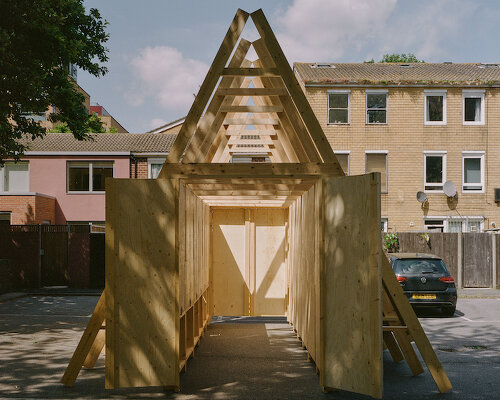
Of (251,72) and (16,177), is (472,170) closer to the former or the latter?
(251,72)

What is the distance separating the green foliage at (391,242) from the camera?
21.3 meters

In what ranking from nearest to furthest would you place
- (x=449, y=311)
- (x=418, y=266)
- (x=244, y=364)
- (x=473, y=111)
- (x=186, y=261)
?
1. (x=186, y=261)
2. (x=244, y=364)
3. (x=418, y=266)
4. (x=449, y=311)
5. (x=473, y=111)

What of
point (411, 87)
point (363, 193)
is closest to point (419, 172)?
point (411, 87)

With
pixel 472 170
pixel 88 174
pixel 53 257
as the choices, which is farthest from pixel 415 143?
pixel 53 257

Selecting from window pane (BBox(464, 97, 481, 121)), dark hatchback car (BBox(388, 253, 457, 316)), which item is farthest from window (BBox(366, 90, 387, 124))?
dark hatchback car (BBox(388, 253, 457, 316))

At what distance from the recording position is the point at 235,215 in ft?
43.6

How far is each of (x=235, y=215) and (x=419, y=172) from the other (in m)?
15.6

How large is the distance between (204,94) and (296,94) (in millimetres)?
1276

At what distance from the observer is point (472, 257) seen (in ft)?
68.1

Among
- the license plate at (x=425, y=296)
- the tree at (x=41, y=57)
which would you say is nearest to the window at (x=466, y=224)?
the license plate at (x=425, y=296)

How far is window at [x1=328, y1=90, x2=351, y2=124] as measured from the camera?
26219mm

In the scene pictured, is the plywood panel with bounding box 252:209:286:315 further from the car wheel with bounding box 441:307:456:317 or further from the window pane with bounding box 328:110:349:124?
the window pane with bounding box 328:110:349:124

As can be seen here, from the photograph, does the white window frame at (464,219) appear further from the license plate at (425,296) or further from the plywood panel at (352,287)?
the plywood panel at (352,287)

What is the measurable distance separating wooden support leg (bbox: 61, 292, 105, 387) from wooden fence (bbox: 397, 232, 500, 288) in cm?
1701
